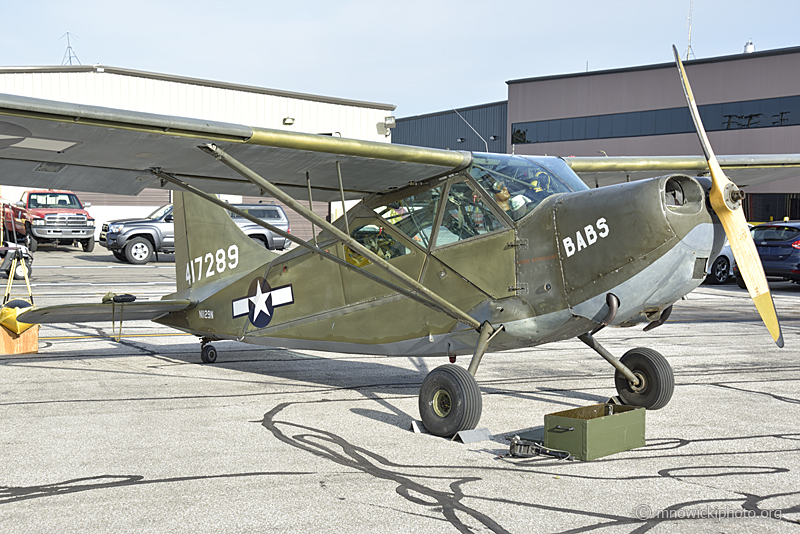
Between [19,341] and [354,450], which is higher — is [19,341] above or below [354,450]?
above

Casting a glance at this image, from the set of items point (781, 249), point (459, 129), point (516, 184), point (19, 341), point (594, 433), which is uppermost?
point (459, 129)

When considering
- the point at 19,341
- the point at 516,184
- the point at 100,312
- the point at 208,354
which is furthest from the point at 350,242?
the point at 19,341

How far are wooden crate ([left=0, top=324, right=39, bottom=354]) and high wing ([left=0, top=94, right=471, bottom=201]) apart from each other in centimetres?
321

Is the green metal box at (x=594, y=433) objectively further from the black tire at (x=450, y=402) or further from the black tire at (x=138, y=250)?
the black tire at (x=138, y=250)

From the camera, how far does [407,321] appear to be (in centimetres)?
721

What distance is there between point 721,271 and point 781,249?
8.49 ft

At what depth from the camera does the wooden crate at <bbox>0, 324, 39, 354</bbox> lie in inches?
382

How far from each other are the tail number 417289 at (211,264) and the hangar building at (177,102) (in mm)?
21063

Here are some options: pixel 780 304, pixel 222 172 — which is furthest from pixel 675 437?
pixel 780 304

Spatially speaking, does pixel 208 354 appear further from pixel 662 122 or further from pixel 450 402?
pixel 662 122

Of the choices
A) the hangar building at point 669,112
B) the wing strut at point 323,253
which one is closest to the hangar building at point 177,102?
the hangar building at point 669,112

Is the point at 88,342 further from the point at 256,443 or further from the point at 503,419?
the point at 503,419

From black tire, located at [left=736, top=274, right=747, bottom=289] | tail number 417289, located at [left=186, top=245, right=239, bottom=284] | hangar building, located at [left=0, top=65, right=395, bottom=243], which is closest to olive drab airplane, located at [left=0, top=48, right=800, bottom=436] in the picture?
tail number 417289, located at [left=186, top=245, right=239, bottom=284]

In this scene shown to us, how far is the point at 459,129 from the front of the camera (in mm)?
52000
